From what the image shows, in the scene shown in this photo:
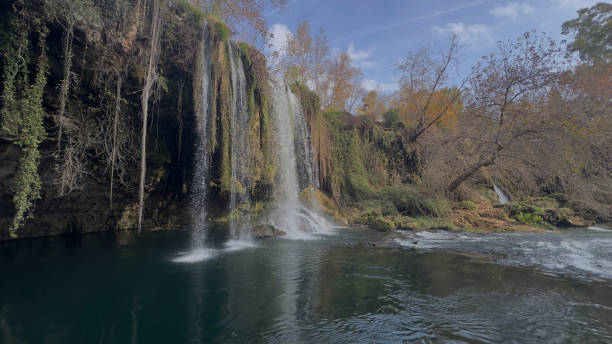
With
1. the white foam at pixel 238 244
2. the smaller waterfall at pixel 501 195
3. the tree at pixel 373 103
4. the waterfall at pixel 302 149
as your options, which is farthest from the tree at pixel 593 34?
the white foam at pixel 238 244

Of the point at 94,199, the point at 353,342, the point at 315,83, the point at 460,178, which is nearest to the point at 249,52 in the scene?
the point at 94,199

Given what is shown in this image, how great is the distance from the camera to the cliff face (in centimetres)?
689

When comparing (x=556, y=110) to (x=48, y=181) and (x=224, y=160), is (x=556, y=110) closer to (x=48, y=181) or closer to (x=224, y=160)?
(x=224, y=160)

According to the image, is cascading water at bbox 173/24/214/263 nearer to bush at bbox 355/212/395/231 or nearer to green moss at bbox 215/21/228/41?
green moss at bbox 215/21/228/41

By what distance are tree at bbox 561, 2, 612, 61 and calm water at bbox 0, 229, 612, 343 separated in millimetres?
22136

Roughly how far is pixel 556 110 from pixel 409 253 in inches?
445

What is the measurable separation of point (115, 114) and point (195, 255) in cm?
535

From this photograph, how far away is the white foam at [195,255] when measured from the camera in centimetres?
675

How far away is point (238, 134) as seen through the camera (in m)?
10.4

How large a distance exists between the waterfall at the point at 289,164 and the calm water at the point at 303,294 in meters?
4.07

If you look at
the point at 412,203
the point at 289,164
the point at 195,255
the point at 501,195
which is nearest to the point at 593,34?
the point at 501,195

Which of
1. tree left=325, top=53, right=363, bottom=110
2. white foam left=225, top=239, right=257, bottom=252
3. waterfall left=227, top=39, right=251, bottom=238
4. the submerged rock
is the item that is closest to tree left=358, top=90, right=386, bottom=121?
tree left=325, top=53, right=363, bottom=110

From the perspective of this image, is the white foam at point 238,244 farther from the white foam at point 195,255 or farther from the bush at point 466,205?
the bush at point 466,205

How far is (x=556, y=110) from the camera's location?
41.3 feet
